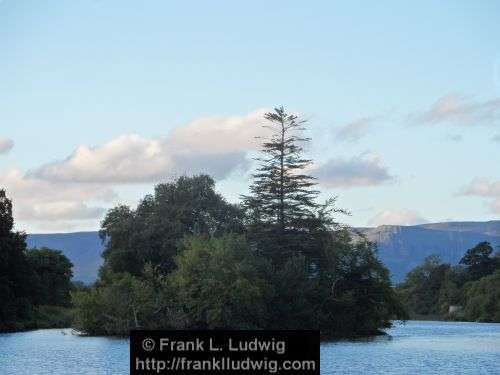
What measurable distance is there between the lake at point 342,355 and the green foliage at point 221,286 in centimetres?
606

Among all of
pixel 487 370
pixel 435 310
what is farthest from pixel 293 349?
pixel 435 310

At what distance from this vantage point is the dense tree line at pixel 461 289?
144875mm

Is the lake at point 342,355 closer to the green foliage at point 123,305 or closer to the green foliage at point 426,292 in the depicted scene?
the green foliage at point 123,305

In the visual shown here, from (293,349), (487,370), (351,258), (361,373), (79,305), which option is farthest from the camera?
(351,258)

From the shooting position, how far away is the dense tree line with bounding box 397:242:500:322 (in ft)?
475

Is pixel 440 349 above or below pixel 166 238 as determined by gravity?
below

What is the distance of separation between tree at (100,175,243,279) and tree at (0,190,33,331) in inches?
411

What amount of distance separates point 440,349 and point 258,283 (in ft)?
48.5

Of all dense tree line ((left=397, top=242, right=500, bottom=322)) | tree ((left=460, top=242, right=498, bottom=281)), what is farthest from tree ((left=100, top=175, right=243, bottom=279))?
tree ((left=460, top=242, right=498, bottom=281))

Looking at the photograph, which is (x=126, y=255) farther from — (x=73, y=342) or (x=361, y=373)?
(x=361, y=373)

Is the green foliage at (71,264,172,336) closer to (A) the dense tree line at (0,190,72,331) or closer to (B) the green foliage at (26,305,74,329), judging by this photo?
(A) the dense tree line at (0,190,72,331)

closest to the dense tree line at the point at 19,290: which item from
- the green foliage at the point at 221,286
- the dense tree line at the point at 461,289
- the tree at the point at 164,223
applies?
the tree at the point at 164,223

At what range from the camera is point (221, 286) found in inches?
3007

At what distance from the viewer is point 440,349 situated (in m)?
74.5
